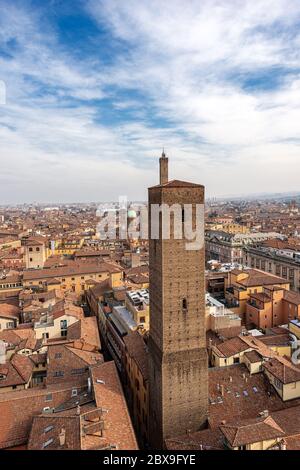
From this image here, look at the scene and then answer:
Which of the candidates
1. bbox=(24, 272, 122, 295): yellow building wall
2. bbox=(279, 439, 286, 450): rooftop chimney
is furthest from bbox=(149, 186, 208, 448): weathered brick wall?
bbox=(24, 272, 122, 295): yellow building wall

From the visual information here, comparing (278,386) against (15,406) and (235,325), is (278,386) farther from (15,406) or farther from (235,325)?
(15,406)

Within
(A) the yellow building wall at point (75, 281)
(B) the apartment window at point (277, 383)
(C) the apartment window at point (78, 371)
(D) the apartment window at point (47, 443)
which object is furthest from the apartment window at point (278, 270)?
(D) the apartment window at point (47, 443)

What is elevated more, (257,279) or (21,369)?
(257,279)

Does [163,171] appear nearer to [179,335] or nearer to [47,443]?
[179,335]

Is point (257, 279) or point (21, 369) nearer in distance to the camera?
point (21, 369)

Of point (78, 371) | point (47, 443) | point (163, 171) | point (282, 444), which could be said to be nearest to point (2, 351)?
point (78, 371)

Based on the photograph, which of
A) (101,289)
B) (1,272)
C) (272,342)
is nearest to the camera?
(272,342)
